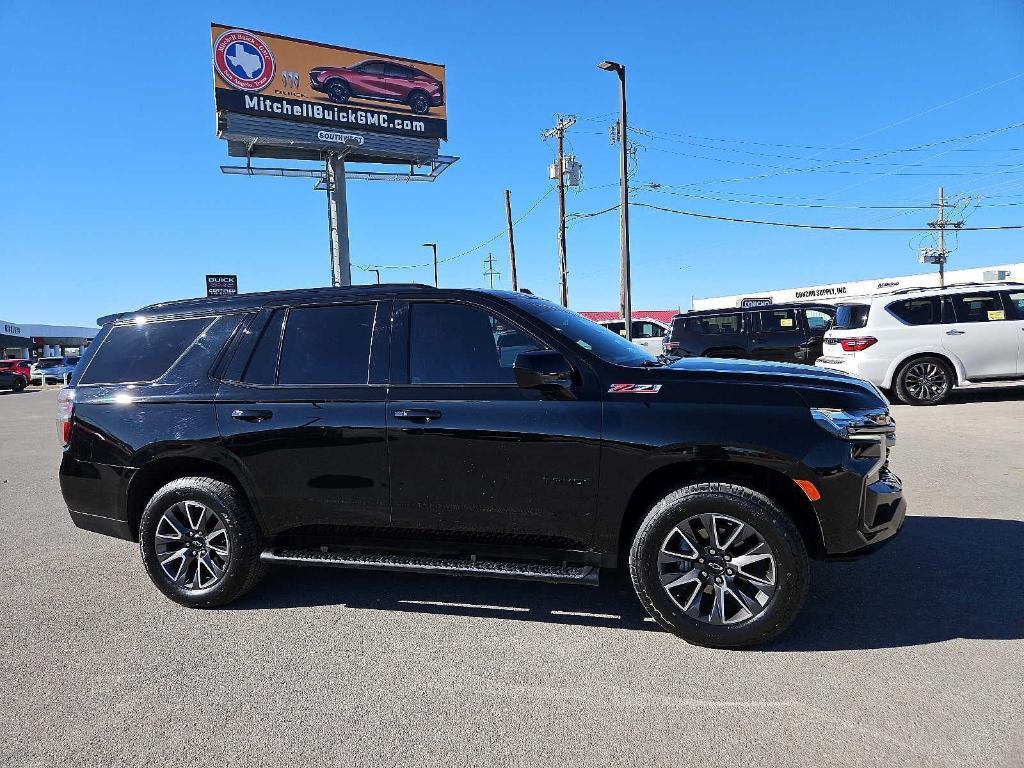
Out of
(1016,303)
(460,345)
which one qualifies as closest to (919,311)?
(1016,303)

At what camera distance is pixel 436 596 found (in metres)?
3.81

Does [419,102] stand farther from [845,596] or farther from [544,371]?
[845,596]

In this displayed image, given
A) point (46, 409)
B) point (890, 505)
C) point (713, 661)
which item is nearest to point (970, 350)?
point (890, 505)

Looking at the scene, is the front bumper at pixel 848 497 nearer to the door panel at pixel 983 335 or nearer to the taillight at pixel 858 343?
the taillight at pixel 858 343

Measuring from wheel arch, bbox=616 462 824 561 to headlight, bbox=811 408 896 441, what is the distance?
32 cm

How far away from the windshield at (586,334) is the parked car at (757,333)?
1160cm

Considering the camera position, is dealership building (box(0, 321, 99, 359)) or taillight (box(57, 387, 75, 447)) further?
dealership building (box(0, 321, 99, 359))

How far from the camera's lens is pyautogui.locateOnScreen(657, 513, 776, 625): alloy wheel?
3043 millimetres

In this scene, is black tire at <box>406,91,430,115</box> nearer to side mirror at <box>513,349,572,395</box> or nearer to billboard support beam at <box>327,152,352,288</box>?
billboard support beam at <box>327,152,352,288</box>

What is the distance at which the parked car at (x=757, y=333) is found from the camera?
49.6 ft

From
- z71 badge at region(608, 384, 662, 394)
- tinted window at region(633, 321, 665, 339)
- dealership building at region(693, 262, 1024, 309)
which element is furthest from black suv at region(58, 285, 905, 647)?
dealership building at region(693, 262, 1024, 309)

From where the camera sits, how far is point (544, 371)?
3148mm

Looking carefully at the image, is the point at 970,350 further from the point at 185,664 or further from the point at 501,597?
the point at 185,664

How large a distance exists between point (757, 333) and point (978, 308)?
533cm
